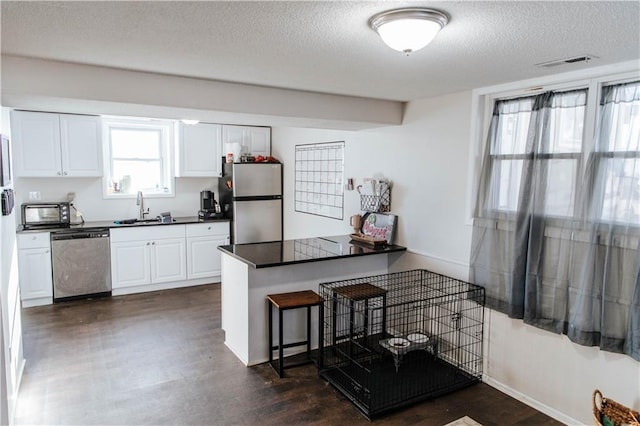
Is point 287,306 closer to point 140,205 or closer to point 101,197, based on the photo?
point 140,205

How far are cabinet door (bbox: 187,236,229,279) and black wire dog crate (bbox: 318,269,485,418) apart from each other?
255 cm

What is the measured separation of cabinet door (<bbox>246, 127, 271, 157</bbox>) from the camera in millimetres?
6191

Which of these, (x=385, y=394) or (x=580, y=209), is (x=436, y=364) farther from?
(x=580, y=209)

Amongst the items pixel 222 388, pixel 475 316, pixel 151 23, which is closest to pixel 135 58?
pixel 151 23

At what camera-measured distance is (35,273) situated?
476 centimetres

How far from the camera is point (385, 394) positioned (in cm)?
302

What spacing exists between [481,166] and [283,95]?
5.46ft

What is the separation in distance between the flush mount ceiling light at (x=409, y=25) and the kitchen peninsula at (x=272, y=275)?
6.75 feet

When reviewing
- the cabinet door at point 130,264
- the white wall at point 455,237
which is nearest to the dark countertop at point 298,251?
the white wall at point 455,237

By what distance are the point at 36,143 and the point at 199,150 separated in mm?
1894

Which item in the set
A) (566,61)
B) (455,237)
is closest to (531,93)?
(566,61)

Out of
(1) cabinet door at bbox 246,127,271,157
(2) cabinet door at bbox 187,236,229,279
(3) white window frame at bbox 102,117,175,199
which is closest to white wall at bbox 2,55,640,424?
(3) white window frame at bbox 102,117,175,199

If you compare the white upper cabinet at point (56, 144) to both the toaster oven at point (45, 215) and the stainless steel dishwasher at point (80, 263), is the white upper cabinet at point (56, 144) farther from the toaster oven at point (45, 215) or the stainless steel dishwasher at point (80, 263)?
the stainless steel dishwasher at point (80, 263)

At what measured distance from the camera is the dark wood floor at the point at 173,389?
2.75 m
